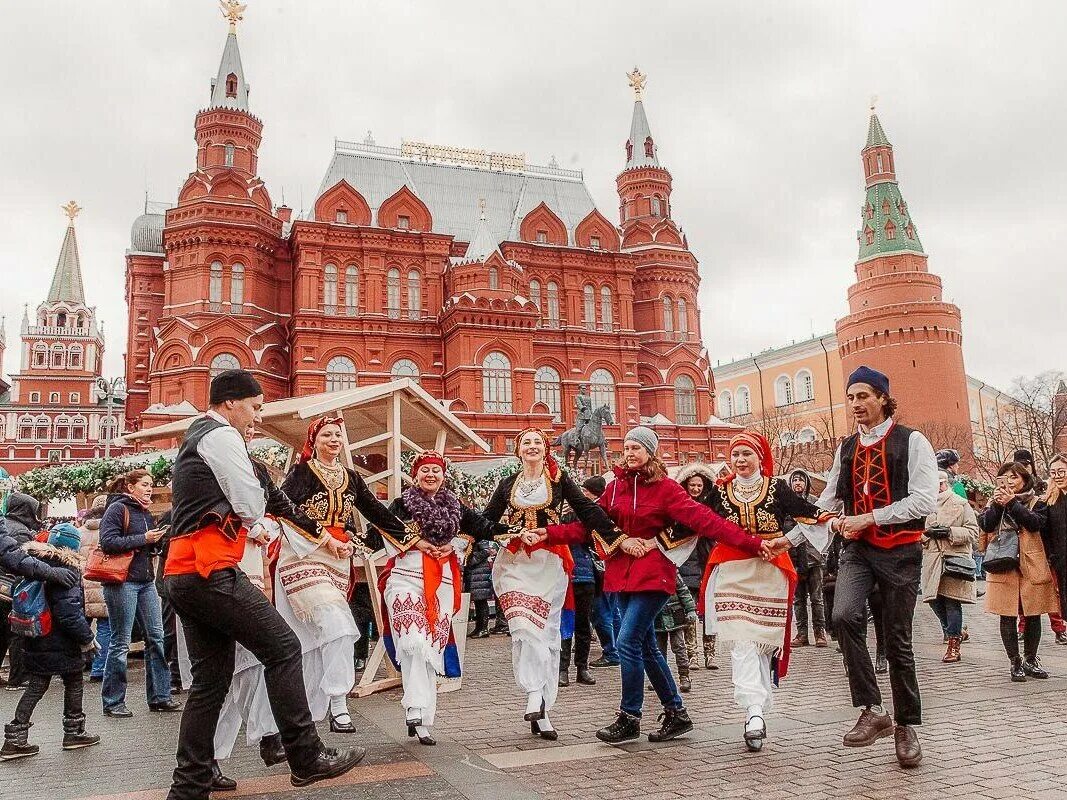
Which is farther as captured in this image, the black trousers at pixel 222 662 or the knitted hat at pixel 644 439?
the knitted hat at pixel 644 439

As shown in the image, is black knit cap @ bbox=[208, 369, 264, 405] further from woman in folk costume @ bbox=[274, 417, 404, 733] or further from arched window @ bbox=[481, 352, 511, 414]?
arched window @ bbox=[481, 352, 511, 414]

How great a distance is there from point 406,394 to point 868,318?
59.0 m

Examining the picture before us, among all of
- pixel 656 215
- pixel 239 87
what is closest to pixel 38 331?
pixel 239 87

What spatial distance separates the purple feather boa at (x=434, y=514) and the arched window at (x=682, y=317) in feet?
135

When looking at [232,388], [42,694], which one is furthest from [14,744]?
[232,388]

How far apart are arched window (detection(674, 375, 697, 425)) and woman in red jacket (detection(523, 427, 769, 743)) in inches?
1571

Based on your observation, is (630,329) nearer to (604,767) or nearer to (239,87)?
(239,87)

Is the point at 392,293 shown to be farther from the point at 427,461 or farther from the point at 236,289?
the point at 427,461

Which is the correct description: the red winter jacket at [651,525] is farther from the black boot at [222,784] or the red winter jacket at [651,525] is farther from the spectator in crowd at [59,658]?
the spectator in crowd at [59,658]

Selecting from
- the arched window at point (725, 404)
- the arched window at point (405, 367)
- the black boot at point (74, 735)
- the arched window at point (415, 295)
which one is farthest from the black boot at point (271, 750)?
the arched window at point (725, 404)

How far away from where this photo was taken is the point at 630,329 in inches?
1736

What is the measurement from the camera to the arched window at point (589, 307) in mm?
43688

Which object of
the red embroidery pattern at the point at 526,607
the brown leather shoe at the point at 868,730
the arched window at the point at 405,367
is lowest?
the brown leather shoe at the point at 868,730

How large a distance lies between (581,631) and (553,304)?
36356mm
